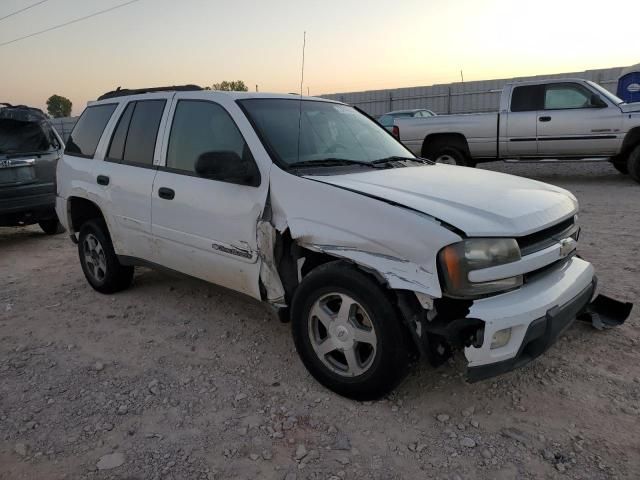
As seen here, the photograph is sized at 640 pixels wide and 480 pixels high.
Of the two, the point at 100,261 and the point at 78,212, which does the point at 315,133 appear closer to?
the point at 100,261

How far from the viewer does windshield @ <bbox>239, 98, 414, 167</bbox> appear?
3.31m

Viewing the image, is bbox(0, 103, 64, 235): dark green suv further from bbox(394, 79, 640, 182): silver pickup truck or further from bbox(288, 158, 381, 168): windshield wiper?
bbox(394, 79, 640, 182): silver pickup truck

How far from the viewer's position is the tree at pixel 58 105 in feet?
244

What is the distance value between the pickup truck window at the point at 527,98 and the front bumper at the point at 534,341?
8.24m

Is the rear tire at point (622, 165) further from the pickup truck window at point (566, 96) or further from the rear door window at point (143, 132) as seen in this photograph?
the rear door window at point (143, 132)

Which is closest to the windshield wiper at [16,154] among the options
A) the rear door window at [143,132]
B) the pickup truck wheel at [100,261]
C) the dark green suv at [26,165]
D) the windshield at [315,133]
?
the dark green suv at [26,165]

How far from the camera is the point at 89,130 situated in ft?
15.6

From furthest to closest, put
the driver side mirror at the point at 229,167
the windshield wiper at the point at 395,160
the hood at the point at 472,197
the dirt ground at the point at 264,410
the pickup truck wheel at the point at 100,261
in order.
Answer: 1. the pickup truck wheel at the point at 100,261
2. the windshield wiper at the point at 395,160
3. the driver side mirror at the point at 229,167
4. the hood at the point at 472,197
5. the dirt ground at the point at 264,410

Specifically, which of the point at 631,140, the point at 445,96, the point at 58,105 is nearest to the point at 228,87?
the point at 445,96

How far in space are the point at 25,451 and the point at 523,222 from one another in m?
2.79

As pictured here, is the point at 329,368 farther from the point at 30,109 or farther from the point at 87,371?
the point at 30,109

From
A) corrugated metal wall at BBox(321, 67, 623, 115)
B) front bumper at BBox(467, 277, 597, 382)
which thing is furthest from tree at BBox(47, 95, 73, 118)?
front bumper at BBox(467, 277, 597, 382)

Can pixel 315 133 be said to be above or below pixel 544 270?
above

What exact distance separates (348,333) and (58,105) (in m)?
85.2
